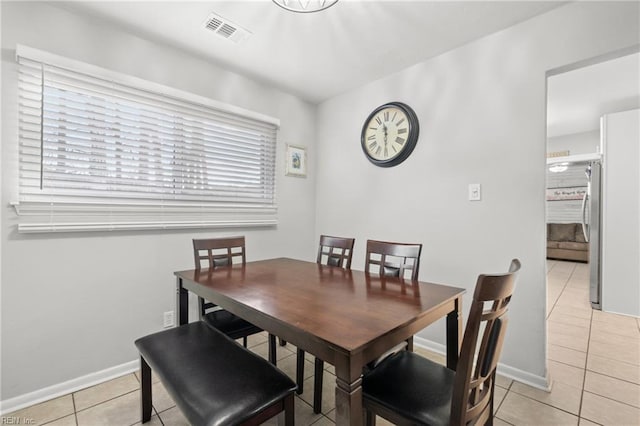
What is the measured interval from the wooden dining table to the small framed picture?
4.79 feet

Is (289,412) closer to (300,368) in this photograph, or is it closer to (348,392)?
(348,392)

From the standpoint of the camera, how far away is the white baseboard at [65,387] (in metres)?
1.67

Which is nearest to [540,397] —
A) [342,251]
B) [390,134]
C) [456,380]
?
[456,380]

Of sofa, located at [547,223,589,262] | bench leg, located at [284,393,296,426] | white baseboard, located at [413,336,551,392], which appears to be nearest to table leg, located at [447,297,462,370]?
bench leg, located at [284,393,296,426]

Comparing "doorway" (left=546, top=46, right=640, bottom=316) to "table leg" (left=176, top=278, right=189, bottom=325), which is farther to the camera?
"doorway" (left=546, top=46, right=640, bottom=316)

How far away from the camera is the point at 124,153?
208 centimetres

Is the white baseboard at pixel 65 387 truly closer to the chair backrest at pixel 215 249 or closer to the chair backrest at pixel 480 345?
the chair backrest at pixel 215 249

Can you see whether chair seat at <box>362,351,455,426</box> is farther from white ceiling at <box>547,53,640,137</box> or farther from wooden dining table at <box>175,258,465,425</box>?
white ceiling at <box>547,53,640,137</box>

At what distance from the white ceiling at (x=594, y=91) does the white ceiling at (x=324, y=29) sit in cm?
125

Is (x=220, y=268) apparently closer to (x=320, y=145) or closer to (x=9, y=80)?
(x=9, y=80)

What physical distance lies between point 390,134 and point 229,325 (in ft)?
7.09

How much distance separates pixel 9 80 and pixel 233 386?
86.0 inches

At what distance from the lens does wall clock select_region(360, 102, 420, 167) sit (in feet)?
8.50

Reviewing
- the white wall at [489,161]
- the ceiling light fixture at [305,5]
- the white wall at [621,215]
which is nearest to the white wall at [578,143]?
the white wall at [621,215]
